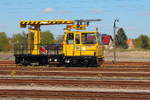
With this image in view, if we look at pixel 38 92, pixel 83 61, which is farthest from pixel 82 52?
pixel 38 92

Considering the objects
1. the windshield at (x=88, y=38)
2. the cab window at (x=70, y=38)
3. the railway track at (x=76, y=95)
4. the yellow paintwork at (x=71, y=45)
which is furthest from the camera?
the cab window at (x=70, y=38)

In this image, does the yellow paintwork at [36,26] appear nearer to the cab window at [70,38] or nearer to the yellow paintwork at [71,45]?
the yellow paintwork at [71,45]

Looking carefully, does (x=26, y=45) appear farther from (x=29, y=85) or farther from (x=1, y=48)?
(x=1, y=48)

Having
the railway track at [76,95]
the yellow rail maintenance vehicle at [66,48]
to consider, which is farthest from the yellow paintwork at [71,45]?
the railway track at [76,95]

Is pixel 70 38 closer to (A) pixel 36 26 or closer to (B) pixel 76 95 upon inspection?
(A) pixel 36 26

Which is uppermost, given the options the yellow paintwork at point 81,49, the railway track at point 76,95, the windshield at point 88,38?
the windshield at point 88,38

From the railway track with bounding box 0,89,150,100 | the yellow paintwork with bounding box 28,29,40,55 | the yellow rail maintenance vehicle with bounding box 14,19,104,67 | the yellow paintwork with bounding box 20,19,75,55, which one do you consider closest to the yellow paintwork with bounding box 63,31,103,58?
the yellow rail maintenance vehicle with bounding box 14,19,104,67

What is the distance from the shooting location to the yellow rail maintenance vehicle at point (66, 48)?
77.7 ft

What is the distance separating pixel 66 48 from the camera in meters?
24.1

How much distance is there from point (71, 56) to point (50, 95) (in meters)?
12.3

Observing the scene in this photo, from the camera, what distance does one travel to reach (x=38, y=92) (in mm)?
12375

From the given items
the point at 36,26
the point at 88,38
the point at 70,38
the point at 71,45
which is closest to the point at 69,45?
the point at 71,45

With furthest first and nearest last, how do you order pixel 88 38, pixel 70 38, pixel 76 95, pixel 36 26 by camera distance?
pixel 36 26
pixel 70 38
pixel 88 38
pixel 76 95

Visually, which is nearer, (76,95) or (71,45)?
(76,95)
